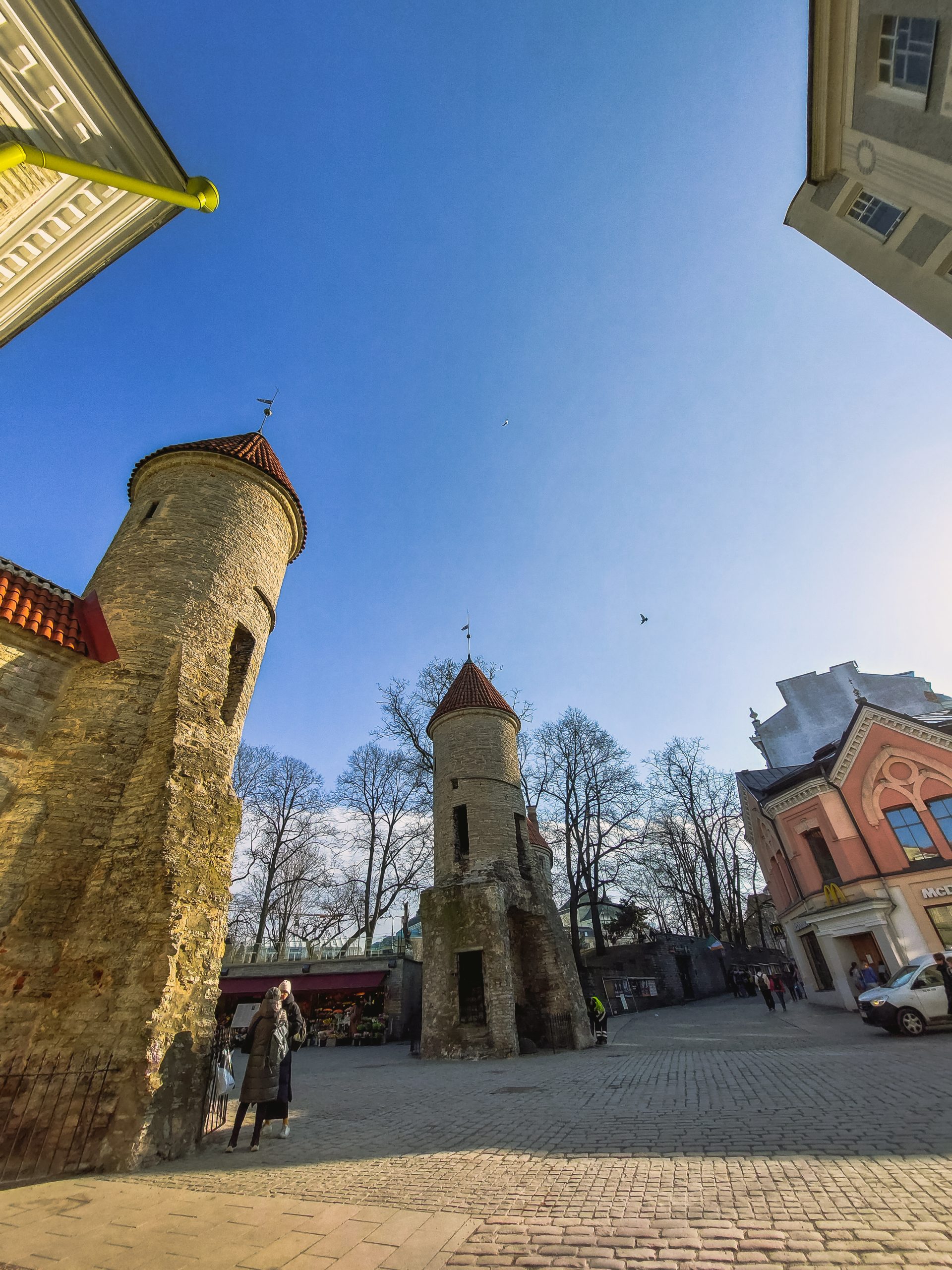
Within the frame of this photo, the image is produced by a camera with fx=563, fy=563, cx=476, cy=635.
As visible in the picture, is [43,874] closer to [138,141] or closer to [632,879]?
[138,141]

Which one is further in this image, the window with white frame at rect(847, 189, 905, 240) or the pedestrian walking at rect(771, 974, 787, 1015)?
the pedestrian walking at rect(771, 974, 787, 1015)

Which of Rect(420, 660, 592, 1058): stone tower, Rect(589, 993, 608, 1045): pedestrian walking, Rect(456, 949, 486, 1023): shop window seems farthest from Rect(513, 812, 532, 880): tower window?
Rect(589, 993, 608, 1045): pedestrian walking

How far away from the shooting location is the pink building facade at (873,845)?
701 inches

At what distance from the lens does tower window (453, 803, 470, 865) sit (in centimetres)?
1802

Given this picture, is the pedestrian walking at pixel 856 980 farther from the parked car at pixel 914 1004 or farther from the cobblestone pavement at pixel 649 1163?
the cobblestone pavement at pixel 649 1163

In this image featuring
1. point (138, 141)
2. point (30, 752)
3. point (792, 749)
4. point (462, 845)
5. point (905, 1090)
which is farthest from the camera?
point (792, 749)

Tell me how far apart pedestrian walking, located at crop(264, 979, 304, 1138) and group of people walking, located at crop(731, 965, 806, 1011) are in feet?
71.6

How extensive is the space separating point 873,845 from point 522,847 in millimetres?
12106

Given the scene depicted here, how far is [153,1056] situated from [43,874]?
8.44ft

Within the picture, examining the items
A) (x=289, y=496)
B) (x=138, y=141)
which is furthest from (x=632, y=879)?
(x=138, y=141)

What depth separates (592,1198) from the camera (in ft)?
13.8

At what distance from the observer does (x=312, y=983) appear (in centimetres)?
2345

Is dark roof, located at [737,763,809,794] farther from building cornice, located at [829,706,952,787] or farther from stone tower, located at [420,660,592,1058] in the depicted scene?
stone tower, located at [420,660,592,1058]

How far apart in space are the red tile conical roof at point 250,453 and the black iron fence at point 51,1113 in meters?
9.81
